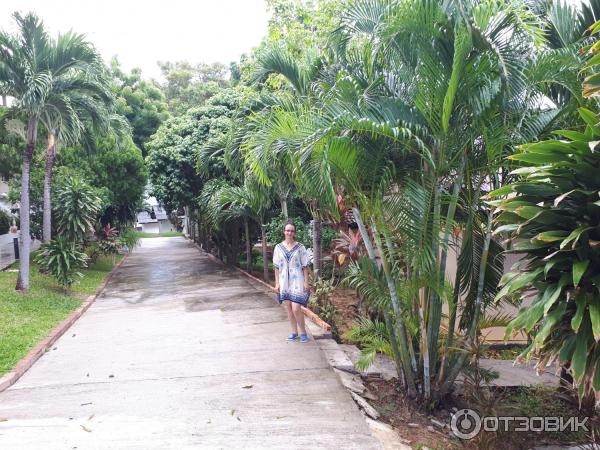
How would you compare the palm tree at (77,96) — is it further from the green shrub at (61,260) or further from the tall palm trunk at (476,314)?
the tall palm trunk at (476,314)

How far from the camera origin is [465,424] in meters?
5.14

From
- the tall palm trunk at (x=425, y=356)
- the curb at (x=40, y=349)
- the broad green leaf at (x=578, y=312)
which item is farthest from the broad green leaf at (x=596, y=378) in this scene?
the curb at (x=40, y=349)

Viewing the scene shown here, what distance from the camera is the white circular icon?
197 inches

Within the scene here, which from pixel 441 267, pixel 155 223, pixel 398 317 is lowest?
→ pixel 155 223

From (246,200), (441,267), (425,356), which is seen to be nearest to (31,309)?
(246,200)

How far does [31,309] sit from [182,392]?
20.6 feet

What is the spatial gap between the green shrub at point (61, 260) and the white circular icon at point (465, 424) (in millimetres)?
10098

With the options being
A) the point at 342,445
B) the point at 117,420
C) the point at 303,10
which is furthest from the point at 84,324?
the point at 303,10

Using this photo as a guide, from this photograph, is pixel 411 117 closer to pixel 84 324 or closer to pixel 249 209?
pixel 84 324

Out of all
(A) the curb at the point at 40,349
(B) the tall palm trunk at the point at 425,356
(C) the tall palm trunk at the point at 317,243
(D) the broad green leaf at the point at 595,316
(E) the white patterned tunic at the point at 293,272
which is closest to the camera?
(D) the broad green leaf at the point at 595,316

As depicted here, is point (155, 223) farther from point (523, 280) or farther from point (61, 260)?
point (523, 280)

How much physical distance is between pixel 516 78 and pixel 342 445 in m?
3.61

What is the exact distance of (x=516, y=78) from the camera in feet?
16.4

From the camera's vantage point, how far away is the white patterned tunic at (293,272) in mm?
7203
